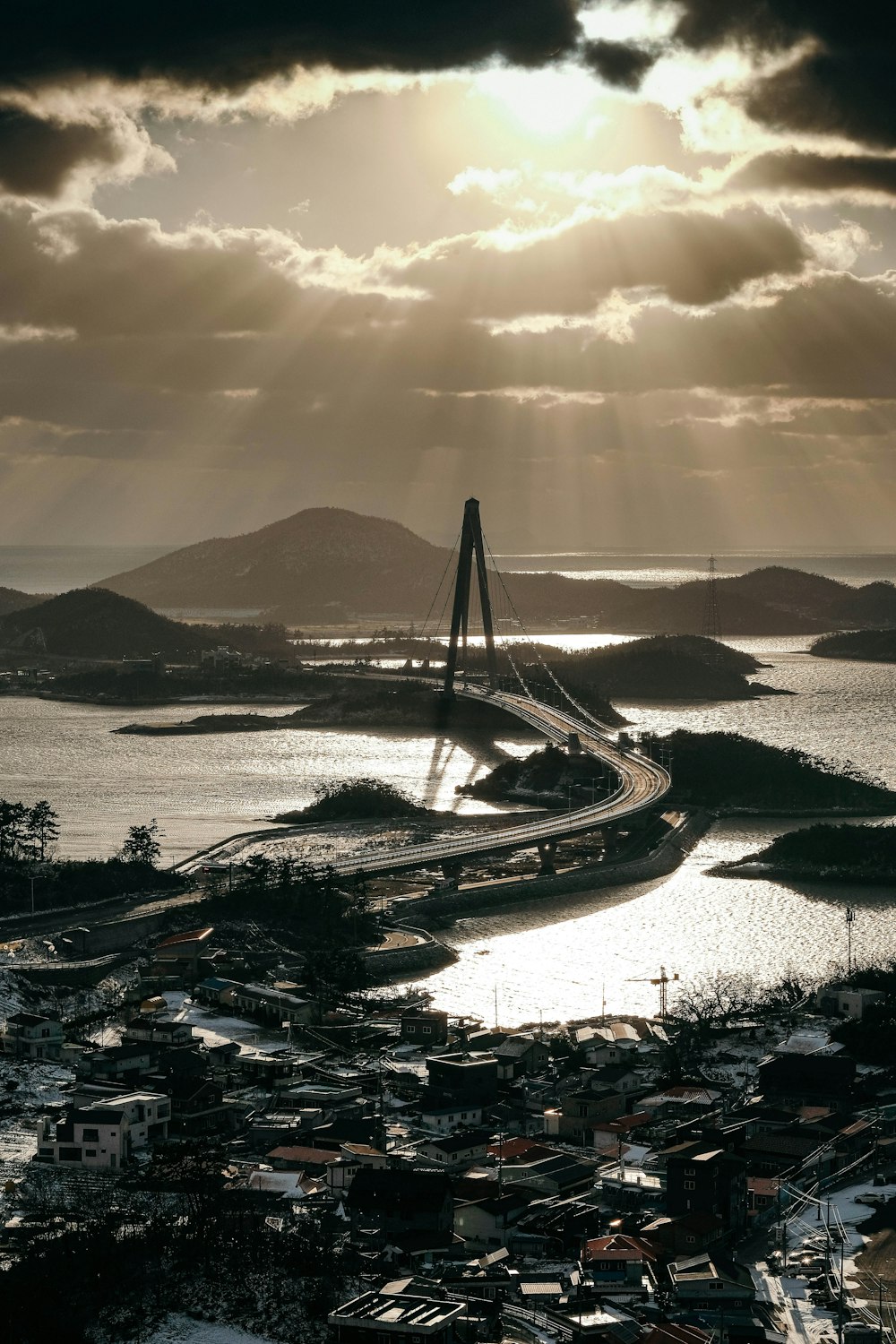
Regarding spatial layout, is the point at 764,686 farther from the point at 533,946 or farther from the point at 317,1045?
the point at 317,1045

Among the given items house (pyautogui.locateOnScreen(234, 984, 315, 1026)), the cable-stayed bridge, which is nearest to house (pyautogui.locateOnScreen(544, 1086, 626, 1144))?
house (pyautogui.locateOnScreen(234, 984, 315, 1026))

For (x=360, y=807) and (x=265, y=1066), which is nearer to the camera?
(x=265, y=1066)

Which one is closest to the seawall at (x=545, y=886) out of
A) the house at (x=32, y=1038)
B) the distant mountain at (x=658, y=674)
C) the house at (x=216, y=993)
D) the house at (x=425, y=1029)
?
the house at (x=216, y=993)

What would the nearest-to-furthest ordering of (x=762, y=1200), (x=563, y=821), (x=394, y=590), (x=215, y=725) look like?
(x=762, y=1200), (x=563, y=821), (x=215, y=725), (x=394, y=590)

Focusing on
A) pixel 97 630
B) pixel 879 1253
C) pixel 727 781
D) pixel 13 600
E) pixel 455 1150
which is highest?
pixel 13 600

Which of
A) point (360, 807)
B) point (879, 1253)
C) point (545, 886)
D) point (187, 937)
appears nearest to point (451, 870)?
point (545, 886)

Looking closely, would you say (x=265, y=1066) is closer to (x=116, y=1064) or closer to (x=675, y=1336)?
(x=116, y=1064)

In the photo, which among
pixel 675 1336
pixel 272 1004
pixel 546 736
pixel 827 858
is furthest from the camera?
pixel 546 736
